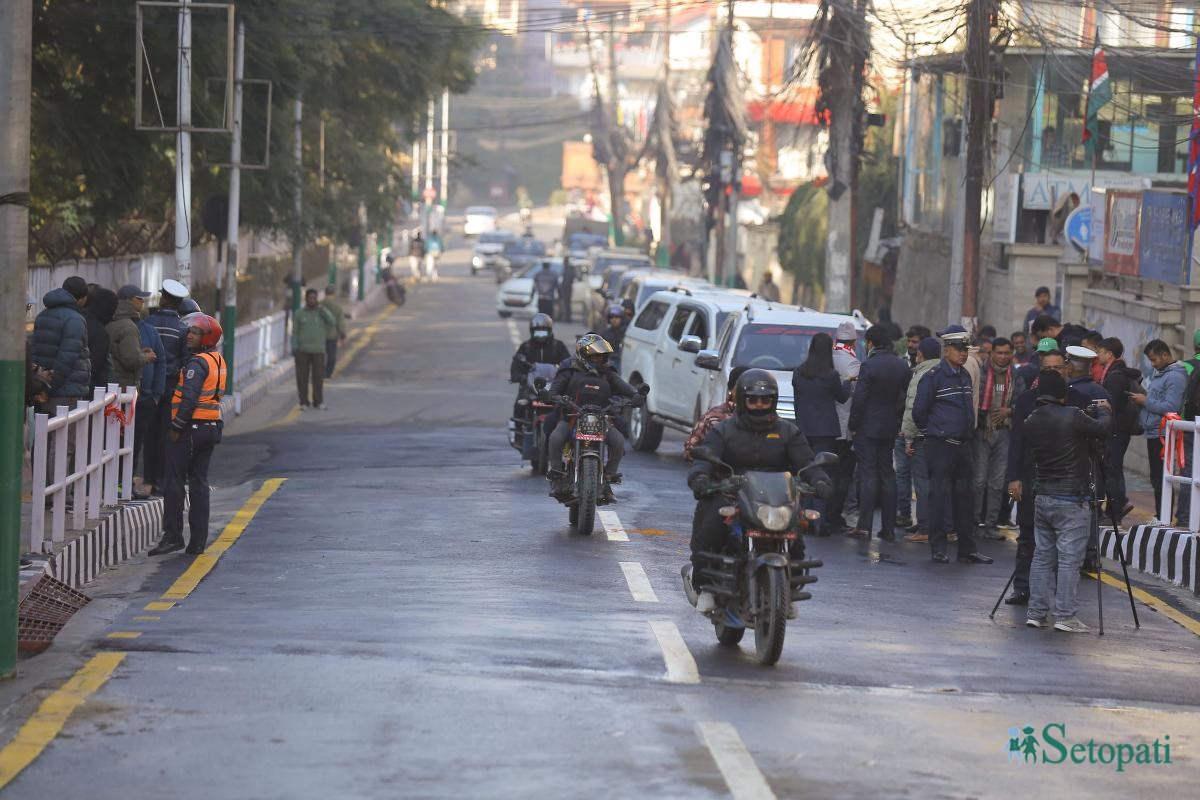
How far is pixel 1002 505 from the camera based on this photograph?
58.6 ft

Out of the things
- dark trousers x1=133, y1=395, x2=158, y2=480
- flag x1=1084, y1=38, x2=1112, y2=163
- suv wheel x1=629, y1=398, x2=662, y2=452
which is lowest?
suv wheel x1=629, y1=398, x2=662, y2=452

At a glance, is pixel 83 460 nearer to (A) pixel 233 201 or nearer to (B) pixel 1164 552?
→ (B) pixel 1164 552

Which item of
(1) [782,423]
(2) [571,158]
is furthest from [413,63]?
(2) [571,158]

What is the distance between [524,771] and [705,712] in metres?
1.48

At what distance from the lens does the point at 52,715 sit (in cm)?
852

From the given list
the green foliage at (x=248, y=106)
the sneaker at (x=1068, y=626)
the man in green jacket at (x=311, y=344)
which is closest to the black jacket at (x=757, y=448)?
the sneaker at (x=1068, y=626)

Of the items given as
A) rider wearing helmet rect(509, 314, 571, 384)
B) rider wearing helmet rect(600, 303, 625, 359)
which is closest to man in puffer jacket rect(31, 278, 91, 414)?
rider wearing helmet rect(509, 314, 571, 384)

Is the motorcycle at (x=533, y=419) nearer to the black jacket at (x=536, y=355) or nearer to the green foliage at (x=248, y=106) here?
the black jacket at (x=536, y=355)

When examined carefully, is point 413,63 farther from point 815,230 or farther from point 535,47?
point 535,47

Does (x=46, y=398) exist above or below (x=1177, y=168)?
below

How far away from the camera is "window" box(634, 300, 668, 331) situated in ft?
80.8

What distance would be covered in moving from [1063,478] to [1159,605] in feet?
7.91

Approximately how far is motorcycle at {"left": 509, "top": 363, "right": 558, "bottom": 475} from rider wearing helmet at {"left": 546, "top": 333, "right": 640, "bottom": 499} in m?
2.70

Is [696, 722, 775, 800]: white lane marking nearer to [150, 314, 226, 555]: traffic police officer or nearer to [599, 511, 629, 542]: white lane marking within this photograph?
[150, 314, 226, 555]: traffic police officer
